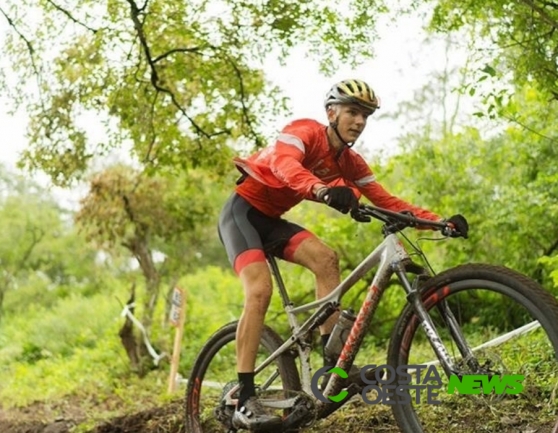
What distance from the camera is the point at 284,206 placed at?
14.3 feet

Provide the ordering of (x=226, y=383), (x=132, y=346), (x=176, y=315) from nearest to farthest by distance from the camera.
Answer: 1. (x=226, y=383)
2. (x=176, y=315)
3. (x=132, y=346)

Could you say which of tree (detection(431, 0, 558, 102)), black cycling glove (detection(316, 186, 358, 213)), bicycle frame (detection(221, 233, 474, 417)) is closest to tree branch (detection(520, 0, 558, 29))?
tree (detection(431, 0, 558, 102))

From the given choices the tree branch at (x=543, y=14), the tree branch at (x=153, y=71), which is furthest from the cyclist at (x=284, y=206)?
the tree branch at (x=153, y=71)

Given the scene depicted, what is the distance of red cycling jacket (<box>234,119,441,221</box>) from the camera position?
3.88 metres

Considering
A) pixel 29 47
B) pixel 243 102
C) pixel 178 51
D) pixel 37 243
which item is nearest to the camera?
pixel 178 51

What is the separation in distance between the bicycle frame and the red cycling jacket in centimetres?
30

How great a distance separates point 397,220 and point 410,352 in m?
0.84

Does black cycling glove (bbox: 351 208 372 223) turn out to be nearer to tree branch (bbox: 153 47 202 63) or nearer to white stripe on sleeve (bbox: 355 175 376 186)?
white stripe on sleeve (bbox: 355 175 376 186)

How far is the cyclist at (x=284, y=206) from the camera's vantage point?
4.01 m

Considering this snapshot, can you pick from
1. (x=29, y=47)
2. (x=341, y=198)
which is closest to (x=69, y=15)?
(x=29, y=47)

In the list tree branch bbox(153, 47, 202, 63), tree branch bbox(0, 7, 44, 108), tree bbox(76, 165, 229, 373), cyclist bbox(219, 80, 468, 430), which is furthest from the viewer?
tree bbox(76, 165, 229, 373)

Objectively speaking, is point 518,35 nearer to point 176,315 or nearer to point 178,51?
point 178,51

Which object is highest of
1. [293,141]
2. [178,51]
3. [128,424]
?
[178,51]
